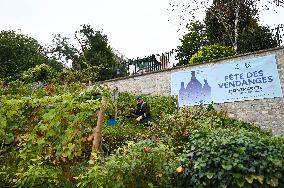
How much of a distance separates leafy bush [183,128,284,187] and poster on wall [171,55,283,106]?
883 cm

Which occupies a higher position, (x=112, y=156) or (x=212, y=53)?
(x=212, y=53)

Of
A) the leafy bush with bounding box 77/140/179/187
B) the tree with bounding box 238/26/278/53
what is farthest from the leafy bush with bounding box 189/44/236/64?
the leafy bush with bounding box 77/140/179/187

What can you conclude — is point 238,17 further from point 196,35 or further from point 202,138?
point 202,138

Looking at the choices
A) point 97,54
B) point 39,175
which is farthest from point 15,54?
point 39,175

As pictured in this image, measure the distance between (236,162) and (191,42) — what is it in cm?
1645

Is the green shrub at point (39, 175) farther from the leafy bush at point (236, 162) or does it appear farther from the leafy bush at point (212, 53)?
the leafy bush at point (212, 53)

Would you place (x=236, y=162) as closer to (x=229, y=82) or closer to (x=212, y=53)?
(x=229, y=82)

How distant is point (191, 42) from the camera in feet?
68.2

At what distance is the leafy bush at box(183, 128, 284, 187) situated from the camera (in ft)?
15.7

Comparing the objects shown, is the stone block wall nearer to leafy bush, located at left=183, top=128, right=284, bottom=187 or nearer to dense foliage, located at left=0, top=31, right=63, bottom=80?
leafy bush, located at left=183, top=128, right=284, bottom=187

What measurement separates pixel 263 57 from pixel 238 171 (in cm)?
1035

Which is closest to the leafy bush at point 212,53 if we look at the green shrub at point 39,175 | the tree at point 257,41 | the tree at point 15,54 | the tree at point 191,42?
the tree at point 257,41

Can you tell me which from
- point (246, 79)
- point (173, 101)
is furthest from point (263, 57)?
point (173, 101)

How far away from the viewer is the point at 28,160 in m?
5.16
